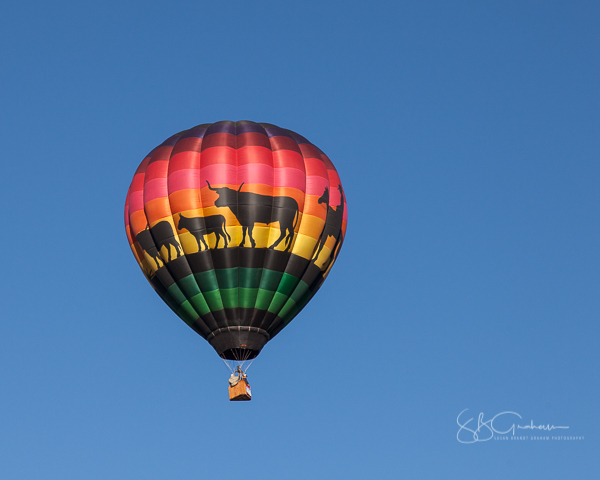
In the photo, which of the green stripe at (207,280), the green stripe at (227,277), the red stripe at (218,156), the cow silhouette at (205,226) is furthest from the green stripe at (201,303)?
the red stripe at (218,156)

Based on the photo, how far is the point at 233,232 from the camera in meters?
31.8

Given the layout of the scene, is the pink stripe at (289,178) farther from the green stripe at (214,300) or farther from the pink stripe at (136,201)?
the pink stripe at (136,201)

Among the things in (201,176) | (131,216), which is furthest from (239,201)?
(131,216)

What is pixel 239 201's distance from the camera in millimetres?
31891

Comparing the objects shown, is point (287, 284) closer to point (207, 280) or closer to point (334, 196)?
point (207, 280)

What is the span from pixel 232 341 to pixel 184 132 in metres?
6.29

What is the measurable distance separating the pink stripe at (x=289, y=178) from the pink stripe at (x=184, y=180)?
7.03 feet

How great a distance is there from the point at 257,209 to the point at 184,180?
215 centimetres

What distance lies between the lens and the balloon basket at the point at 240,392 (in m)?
31.5

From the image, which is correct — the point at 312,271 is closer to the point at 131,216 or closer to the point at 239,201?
the point at 239,201

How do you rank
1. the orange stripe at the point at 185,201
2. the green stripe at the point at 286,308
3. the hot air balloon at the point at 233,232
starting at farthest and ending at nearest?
the green stripe at the point at 286,308 < the orange stripe at the point at 185,201 < the hot air balloon at the point at 233,232

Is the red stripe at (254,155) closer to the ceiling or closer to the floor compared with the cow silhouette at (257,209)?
closer to the ceiling

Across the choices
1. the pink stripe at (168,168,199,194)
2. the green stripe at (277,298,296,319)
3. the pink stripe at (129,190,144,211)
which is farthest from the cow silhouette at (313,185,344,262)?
the pink stripe at (129,190,144,211)

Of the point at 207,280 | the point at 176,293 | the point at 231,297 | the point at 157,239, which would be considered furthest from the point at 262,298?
the point at 157,239
